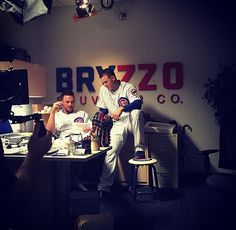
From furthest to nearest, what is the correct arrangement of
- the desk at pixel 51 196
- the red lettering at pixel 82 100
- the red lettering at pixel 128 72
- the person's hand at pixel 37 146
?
the red lettering at pixel 82 100
the red lettering at pixel 128 72
the desk at pixel 51 196
the person's hand at pixel 37 146

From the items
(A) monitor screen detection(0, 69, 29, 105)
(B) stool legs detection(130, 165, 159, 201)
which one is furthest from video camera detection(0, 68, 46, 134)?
(B) stool legs detection(130, 165, 159, 201)

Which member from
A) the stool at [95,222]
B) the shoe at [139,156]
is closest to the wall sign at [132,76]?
the shoe at [139,156]

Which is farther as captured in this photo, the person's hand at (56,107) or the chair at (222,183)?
the person's hand at (56,107)

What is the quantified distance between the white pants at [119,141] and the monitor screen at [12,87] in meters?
2.15

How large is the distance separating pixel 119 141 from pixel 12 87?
245cm

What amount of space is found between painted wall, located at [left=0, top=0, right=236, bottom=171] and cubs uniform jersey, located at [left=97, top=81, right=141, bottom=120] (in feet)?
1.85

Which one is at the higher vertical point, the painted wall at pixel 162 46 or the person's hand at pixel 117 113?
the painted wall at pixel 162 46

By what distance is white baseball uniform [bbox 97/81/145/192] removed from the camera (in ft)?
11.9

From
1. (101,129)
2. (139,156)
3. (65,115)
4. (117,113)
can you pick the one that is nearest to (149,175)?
(139,156)

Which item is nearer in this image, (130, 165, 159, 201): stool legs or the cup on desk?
the cup on desk

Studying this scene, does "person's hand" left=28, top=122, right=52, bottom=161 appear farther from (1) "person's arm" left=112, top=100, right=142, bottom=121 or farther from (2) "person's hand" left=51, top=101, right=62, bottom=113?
(2) "person's hand" left=51, top=101, right=62, bottom=113

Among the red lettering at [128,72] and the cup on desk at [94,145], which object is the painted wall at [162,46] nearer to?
the red lettering at [128,72]

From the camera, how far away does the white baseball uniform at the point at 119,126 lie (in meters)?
3.62

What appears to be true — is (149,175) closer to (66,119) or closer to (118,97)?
(118,97)
